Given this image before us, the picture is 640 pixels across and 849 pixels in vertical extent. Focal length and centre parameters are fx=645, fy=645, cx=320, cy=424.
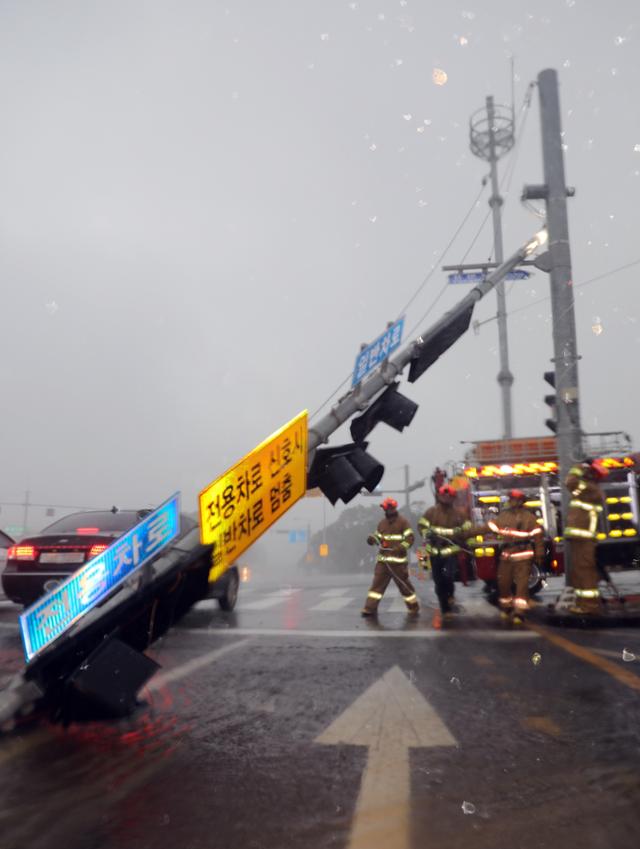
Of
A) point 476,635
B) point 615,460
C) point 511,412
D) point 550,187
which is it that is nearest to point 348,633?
point 476,635

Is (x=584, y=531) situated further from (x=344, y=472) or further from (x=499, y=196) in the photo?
(x=499, y=196)

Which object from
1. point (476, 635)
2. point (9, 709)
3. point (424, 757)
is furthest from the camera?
point (476, 635)

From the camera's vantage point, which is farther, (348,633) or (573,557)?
Answer: (573,557)

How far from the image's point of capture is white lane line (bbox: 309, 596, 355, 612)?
9.50m

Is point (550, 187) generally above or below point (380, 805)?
above

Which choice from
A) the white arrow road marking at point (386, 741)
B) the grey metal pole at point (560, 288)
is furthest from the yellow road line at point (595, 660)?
the grey metal pole at point (560, 288)

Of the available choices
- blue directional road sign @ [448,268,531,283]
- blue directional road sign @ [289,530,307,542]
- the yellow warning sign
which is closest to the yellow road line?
the yellow warning sign

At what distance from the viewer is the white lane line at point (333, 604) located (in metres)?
9.50

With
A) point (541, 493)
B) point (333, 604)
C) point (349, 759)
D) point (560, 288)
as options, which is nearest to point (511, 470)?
point (541, 493)

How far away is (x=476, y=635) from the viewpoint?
20.8 ft

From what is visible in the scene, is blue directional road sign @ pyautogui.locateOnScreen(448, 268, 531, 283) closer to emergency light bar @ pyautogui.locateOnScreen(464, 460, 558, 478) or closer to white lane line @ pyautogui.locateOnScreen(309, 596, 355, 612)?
emergency light bar @ pyautogui.locateOnScreen(464, 460, 558, 478)

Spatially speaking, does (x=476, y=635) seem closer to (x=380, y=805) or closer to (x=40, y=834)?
(x=380, y=805)

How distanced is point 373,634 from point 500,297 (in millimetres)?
17786

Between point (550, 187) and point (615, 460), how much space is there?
4.07m
